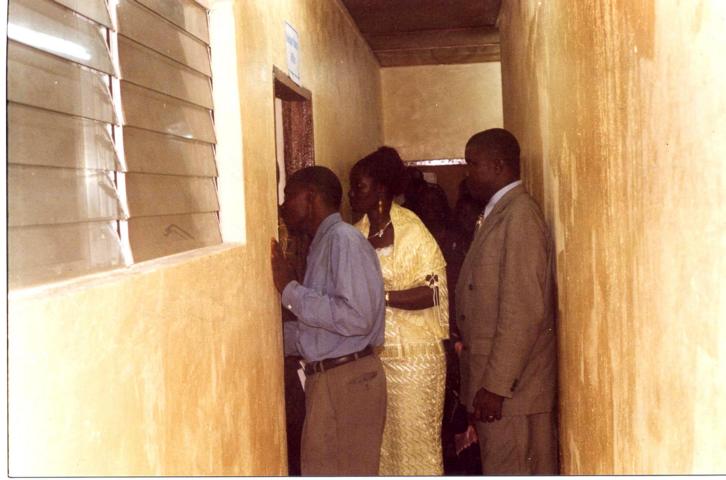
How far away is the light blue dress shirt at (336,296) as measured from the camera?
248 centimetres

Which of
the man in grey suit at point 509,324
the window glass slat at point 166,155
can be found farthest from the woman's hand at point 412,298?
the window glass slat at point 166,155

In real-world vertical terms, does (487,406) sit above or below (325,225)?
below

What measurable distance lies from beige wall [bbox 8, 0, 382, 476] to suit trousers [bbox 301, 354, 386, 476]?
0.50 ft

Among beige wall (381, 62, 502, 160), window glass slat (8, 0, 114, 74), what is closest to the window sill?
window glass slat (8, 0, 114, 74)

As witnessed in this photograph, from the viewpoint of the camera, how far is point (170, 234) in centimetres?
186

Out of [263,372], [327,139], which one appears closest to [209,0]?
[263,372]

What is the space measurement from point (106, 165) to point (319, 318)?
3.69ft

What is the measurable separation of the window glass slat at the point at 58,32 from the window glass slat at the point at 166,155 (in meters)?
0.18

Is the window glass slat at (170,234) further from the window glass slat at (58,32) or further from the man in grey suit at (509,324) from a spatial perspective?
the man in grey suit at (509,324)

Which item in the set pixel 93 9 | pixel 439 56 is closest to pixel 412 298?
pixel 93 9

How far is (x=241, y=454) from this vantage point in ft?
7.26

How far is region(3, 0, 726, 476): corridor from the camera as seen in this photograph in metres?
1.15

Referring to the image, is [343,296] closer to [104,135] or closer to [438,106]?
[104,135]

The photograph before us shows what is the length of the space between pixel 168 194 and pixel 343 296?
0.83 metres
